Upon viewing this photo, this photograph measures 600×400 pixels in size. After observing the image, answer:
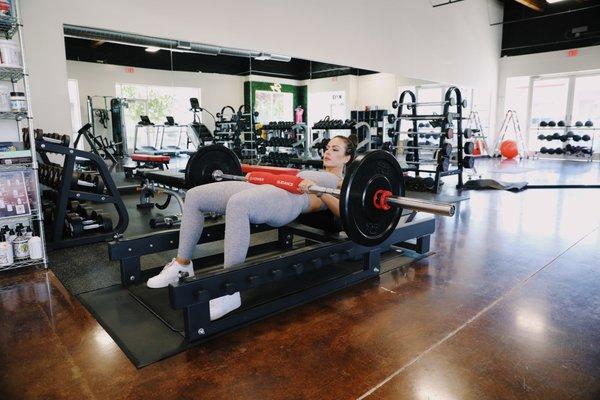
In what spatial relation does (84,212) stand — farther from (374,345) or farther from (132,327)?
(374,345)

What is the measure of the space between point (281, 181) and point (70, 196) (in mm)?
1868

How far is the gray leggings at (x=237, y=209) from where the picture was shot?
5.54ft

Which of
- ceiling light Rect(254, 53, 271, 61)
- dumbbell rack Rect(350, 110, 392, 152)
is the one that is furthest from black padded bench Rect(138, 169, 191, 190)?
dumbbell rack Rect(350, 110, 392, 152)

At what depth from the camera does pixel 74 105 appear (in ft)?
12.7

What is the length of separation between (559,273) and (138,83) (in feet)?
14.5

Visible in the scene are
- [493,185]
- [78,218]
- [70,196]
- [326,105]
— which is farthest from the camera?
[326,105]

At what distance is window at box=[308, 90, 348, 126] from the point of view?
650cm

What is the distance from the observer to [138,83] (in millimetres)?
4520

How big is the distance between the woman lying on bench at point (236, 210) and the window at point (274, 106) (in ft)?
12.4

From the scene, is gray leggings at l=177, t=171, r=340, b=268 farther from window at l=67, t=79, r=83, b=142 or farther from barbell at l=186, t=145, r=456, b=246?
window at l=67, t=79, r=83, b=142

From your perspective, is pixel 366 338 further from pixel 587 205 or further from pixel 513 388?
pixel 587 205

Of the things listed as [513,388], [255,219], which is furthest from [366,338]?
[255,219]

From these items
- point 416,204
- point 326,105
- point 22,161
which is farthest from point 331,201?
point 326,105

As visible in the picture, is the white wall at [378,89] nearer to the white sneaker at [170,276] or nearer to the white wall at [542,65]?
the white wall at [542,65]
